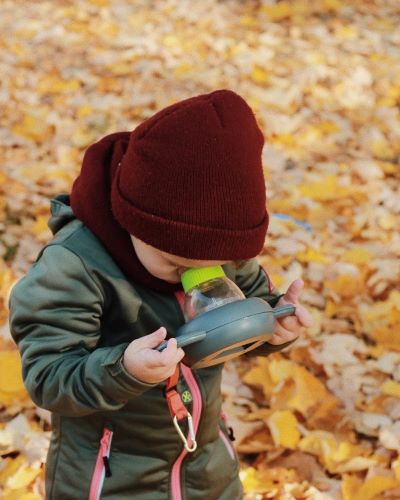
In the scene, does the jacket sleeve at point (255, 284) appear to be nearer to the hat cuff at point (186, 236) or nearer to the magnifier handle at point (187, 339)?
the hat cuff at point (186, 236)

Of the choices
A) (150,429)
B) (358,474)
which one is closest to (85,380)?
(150,429)

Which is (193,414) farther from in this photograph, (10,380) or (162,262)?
(10,380)

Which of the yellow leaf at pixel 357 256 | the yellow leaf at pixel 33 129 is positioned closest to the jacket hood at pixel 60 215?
the yellow leaf at pixel 357 256

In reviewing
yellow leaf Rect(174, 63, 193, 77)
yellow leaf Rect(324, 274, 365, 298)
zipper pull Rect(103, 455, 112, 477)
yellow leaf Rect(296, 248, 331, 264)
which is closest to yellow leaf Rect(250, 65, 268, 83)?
yellow leaf Rect(174, 63, 193, 77)

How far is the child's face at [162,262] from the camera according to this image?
55.6 inches

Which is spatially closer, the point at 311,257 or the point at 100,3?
the point at 311,257

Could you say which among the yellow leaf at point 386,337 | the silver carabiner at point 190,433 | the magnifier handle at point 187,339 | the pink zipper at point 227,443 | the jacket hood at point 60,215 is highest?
the jacket hood at point 60,215

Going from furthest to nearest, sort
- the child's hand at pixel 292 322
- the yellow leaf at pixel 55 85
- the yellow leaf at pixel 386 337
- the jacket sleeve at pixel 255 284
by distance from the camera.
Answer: the yellow leaf at pixel 55 85 < the yellow leaf at pixel 386 337 < the jacket sleeve at pixel 255 284 < the child's hand at pixel 292 322

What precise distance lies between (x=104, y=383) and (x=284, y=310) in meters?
0.41

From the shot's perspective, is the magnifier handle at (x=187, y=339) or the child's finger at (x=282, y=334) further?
the child's finger at (x=282, y=334)

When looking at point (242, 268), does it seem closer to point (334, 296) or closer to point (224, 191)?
point (224, 191)

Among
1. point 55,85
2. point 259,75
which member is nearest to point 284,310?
point 55,85

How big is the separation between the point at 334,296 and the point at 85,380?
5.60 feet

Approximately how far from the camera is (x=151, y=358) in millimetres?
1225
